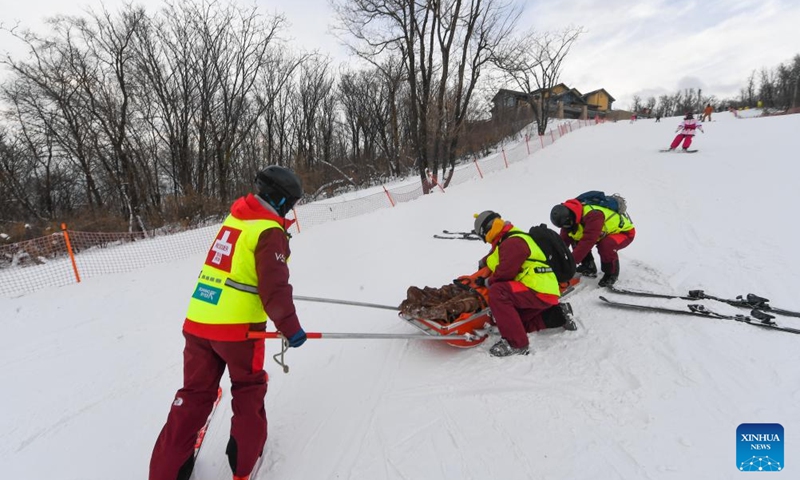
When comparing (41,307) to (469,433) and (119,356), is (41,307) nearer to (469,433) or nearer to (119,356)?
(119,356)

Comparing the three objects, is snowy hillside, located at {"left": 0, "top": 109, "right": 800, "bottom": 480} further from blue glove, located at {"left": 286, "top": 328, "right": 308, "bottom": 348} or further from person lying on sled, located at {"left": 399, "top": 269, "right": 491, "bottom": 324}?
blue glove, located at {"left": 286, "top": 328, "right": 308, "bottom": 348}

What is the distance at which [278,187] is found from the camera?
2.21 metres

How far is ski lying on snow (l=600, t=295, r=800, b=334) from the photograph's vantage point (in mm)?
3312

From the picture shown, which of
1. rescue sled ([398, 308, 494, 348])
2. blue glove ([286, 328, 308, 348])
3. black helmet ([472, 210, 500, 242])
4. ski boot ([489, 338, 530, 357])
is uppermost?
black helmet ([472, 210, 500, 242])

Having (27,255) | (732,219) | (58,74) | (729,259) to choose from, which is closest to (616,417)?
(729,259)

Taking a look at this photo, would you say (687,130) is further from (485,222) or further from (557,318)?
(485,222)

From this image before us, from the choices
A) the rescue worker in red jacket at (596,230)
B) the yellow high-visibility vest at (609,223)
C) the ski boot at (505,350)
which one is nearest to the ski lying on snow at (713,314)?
the rescue worker in red jacket at (596,230)

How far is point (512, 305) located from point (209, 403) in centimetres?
254

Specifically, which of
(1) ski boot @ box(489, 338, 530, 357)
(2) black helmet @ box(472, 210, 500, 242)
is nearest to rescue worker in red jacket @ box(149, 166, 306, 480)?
(1) ski boot @ box(489, 338, 530, 357)

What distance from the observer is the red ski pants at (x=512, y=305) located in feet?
10.8

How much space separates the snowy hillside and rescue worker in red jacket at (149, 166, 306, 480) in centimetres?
45

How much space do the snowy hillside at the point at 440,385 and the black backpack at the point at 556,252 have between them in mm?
510

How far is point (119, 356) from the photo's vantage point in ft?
12.9

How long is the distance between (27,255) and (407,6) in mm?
14657
